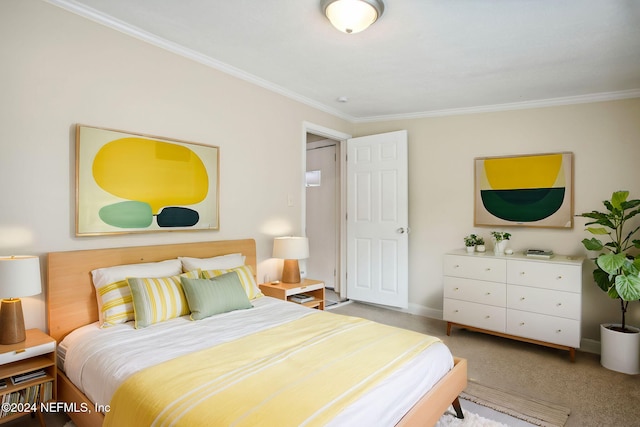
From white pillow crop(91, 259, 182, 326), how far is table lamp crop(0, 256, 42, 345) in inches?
15.1

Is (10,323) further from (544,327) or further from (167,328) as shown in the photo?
(544,327)

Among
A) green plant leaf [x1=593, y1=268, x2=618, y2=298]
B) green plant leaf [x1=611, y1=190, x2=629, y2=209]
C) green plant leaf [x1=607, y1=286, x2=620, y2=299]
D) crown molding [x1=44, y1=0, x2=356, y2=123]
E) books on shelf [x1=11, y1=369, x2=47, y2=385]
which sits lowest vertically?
books on shelf [x1=11, y1=369, x2=47, y2=385]

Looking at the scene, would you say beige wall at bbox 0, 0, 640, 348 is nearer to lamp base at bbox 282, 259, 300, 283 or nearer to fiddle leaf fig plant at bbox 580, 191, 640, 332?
lamp base at bbox 282, 259, 300, 283

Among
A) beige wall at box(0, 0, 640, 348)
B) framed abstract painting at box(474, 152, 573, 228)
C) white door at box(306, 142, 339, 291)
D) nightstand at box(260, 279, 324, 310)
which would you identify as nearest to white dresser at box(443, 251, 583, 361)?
framed abstract painting at box(474, 152, 573, 228)

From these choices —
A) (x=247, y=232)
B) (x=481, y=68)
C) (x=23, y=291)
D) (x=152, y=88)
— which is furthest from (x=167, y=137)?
(x=481, y=68)

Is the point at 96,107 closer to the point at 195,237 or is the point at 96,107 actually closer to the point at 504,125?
the point at 195,237

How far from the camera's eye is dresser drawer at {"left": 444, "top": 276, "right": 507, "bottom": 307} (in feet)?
11.5

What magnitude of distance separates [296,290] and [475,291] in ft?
5.93

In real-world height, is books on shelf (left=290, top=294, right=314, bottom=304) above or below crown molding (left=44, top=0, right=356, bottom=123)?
below

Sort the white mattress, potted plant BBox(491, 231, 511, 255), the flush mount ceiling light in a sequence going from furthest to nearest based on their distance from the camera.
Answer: potted plant BBox(491, 231, 511, 255)
the flush mount ceiling light
the white mattress

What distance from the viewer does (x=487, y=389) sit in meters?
2.63

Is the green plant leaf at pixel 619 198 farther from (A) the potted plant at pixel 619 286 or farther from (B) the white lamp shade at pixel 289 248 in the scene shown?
(B) the white lamp shade at pixel 289 248

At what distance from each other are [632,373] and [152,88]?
4394 mm

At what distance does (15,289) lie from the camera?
1868 mm
